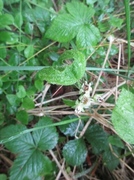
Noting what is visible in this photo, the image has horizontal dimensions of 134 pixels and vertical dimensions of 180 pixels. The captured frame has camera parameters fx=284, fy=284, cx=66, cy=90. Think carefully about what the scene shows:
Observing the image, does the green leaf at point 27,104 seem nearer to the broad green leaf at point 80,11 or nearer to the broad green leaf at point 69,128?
the broad green leaf at point 69,128

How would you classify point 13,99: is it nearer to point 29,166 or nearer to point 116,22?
point 29,166

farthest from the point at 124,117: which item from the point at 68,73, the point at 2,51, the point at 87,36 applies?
the point at 2,51

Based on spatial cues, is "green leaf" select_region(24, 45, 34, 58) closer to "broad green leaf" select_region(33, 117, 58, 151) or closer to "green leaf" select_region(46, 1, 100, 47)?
"green leaf" select_region(46, 1, 100, 47)

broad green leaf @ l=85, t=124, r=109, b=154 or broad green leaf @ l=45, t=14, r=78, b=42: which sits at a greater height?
broad green leaf @ l=45, t=14, r=78, b=42

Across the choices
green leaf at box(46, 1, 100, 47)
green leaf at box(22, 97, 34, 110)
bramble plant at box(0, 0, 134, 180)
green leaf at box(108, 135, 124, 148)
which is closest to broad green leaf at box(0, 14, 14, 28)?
bramble plant at box(0, 0, 134, 180)

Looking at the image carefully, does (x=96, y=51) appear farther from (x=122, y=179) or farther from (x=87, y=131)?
(x=122, y=179)

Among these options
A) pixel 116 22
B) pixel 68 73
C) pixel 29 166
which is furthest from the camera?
pixel 116 22
